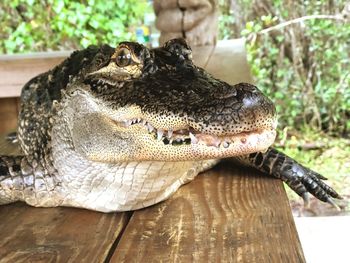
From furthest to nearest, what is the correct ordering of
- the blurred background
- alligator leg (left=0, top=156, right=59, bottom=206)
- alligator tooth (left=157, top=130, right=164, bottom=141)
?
1. the blurred background
2. alligator leg (left=0, top=156, right=59, bottom=206)
3. alligator tooth (left=157, top=130, right=164, bottom=141)

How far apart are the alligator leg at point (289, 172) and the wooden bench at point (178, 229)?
0.05 m

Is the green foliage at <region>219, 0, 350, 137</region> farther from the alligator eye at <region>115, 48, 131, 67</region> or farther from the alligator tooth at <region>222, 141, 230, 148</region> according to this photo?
the alligator tooth at <region>222, 141, 230, 148</region>

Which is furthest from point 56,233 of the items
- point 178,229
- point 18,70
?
point 18,70

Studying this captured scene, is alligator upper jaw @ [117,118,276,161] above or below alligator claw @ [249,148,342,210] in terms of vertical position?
above

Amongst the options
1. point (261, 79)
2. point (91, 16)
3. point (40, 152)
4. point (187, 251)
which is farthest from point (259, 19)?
point (187, 251)

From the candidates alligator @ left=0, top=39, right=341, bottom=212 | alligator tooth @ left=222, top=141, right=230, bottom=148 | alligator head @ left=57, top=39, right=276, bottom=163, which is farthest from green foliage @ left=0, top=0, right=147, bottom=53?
alligator tooth @ left=222, top=141, right=230, bottom=148

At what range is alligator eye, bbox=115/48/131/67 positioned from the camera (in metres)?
1.33

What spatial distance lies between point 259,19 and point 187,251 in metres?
5.16

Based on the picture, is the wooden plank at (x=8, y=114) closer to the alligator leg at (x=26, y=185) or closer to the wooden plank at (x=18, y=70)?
the wooden plank at (x=18, y=70)

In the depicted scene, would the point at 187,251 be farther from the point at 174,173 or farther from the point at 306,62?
the point at 306,62

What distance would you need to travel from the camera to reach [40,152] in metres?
1.60

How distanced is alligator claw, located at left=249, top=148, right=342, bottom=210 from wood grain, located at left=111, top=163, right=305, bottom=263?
7 centimetres

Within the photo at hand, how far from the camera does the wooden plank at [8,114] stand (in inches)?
102

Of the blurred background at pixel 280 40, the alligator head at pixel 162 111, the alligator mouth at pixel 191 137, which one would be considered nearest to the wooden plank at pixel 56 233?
the alligator head at pixel 162 111
